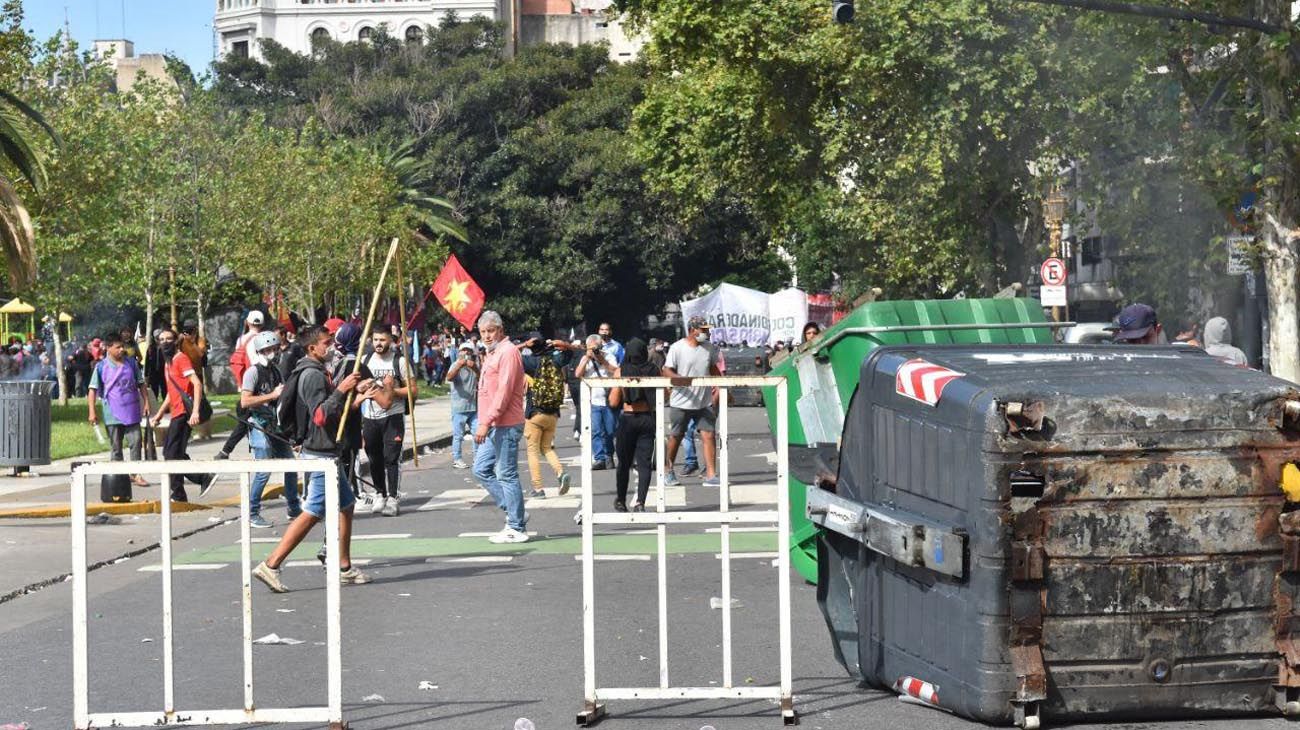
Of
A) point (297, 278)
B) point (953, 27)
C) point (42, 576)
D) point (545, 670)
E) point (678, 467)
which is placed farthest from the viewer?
point (297, 278)

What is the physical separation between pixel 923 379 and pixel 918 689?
123 cm

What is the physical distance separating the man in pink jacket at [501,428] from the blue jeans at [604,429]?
6.18 m

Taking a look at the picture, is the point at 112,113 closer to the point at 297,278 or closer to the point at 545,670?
the point at 297,278

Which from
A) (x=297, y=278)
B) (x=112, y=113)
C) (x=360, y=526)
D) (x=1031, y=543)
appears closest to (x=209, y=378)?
(x=297, y=278)

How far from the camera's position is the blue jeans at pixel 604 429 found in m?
21.0

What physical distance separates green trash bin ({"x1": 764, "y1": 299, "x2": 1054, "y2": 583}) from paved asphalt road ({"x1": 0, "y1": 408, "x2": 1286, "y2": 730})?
684mm

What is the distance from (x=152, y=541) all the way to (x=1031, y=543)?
9.81 m

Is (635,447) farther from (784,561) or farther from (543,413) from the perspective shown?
(784,561)

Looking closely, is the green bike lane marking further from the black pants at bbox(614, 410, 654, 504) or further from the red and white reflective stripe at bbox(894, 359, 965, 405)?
the red and white reflective stripe at bbox(894, 359, 965, 405)

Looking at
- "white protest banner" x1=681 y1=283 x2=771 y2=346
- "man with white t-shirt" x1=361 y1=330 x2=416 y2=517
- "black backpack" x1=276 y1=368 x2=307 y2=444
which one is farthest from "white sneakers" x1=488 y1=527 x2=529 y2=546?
"white protest banner" x1=681 y1=283 x2=771 y2=346

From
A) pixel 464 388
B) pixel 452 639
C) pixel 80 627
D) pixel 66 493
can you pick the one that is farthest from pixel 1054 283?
pixel 80 627

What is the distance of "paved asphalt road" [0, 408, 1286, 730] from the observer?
7.68 m

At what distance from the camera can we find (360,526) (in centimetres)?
1579

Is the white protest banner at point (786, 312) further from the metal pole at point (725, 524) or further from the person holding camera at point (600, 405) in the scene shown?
the metal pole at point (725, 524)
